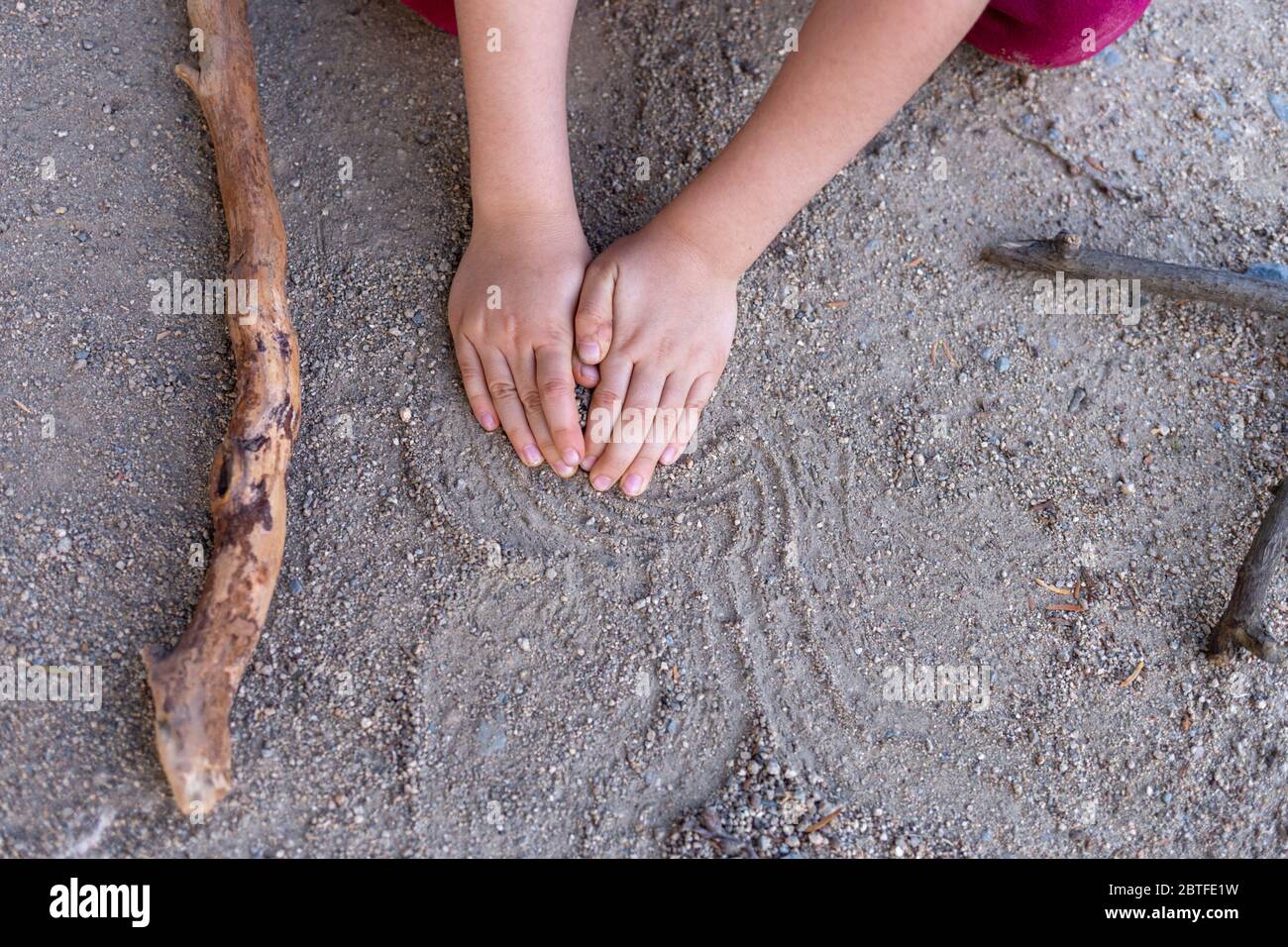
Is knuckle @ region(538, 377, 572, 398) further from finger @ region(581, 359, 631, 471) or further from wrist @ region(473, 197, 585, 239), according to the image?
wrist @ region(473, 197, 585, 239)

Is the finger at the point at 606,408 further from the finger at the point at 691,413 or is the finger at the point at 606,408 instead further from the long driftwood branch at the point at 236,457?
the long driftwood branch at the point at 236,457

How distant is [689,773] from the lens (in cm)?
152

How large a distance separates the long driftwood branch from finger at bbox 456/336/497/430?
0.85ft

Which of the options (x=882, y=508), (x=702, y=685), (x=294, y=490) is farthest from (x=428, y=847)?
(x=882, y=508)

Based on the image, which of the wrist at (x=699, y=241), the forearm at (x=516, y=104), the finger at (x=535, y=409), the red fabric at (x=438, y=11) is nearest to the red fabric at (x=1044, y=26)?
the red fabric at (x=438, y=11)

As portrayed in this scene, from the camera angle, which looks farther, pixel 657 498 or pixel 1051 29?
pixel 1051 29

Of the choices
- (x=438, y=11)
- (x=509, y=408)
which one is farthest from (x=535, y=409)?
(x=438, y=11)

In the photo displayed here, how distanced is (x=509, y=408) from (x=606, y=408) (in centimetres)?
15

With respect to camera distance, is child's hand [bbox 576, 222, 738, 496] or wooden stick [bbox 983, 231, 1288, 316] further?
wooden stick [bbox 983, 231, 1288, 316]

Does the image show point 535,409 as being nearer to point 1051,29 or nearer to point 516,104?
point 516,104

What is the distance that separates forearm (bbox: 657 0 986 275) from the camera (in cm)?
144

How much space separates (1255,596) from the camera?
1.64 m

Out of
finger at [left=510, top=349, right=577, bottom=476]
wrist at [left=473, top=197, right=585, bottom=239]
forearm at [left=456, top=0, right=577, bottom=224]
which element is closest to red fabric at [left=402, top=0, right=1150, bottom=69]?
forearm at [left=456, top=0, right=577, bottom=224]

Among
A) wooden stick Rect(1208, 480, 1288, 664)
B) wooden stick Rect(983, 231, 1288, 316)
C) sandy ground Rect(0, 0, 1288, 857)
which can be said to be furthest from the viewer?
wooden stick Rect(983, 231, 1288, 316)
